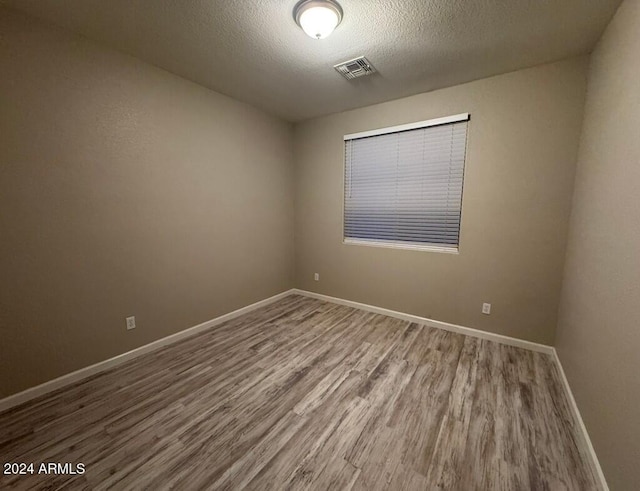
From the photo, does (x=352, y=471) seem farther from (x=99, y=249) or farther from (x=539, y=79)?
(x=539, y=79)

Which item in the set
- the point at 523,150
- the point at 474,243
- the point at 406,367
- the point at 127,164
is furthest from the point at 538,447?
the point at 127,164

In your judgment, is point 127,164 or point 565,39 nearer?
point 565,39

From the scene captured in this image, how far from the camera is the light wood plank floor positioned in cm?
133

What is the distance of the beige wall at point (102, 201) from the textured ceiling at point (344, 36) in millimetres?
275

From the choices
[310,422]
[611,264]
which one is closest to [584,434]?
[611,264]

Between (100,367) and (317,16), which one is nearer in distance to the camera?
(317,16)

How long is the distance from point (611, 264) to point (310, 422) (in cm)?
200

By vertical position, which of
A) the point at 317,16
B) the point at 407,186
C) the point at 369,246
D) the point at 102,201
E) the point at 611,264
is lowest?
the point at 369,246

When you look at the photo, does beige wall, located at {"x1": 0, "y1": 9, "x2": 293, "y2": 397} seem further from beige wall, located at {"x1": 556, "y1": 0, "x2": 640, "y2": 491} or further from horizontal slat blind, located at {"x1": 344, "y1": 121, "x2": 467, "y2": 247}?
beige wall, located at {"x1": 556, "y1": 0, "x2": 640, "y2": 491}

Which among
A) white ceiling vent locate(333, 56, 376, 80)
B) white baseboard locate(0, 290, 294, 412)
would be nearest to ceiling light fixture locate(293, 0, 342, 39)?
white ceiling vent locate(333, 56, 376, 80)

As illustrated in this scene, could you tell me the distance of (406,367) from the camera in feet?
7.50

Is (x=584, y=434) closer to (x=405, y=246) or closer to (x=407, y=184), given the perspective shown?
(x=405, y=246)

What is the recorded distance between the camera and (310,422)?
5.49ft

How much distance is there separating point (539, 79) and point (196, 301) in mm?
4031
